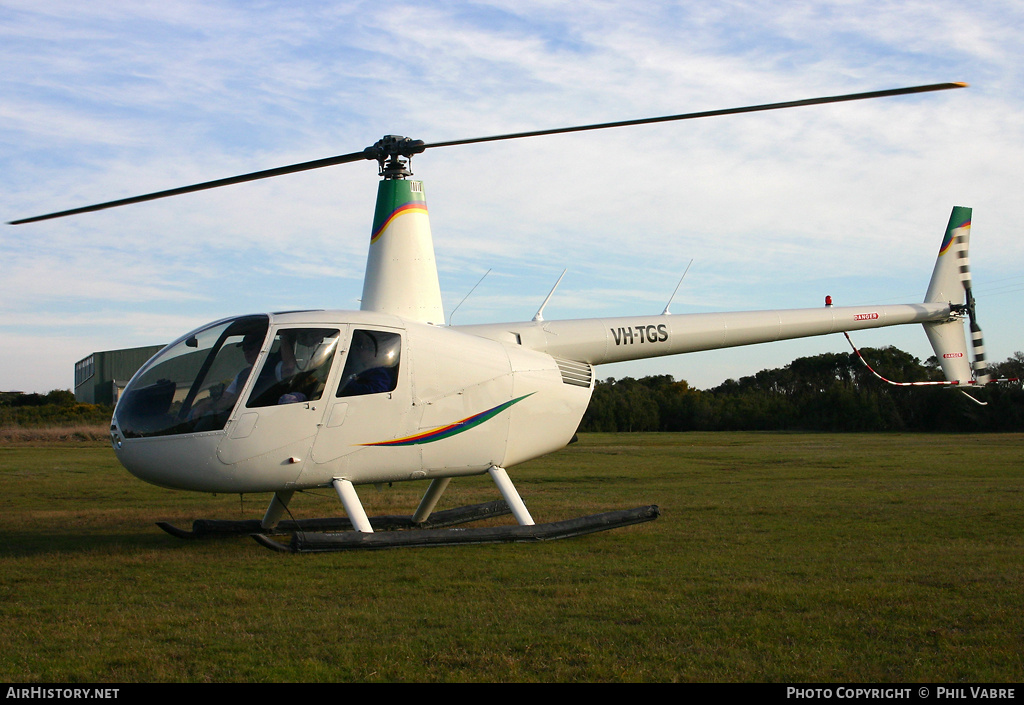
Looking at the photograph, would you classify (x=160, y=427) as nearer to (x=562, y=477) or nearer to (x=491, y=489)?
(x=491, y=489)

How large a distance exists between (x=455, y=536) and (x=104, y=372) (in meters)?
52.6

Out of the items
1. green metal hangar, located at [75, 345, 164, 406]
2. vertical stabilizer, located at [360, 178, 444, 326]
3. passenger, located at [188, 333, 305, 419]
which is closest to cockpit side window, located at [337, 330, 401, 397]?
passenger, located at [188, 333, 305, 419]

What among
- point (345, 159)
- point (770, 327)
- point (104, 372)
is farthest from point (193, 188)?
point (104, 372)

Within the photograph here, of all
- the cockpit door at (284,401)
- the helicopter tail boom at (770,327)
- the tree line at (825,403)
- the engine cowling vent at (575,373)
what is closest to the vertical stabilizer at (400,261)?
the helicopter tail boom at (770,327)

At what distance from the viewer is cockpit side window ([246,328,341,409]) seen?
9312 millimetres

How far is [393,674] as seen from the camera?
5.23 metres

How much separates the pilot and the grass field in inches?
75.0

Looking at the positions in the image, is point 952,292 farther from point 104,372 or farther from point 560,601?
point 104,372

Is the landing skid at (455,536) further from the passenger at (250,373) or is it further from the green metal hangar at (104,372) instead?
the green metal hangar at (104,372)

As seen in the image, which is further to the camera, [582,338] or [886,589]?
[582,338]

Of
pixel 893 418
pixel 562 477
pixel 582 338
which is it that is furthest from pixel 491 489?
pixel 893 418

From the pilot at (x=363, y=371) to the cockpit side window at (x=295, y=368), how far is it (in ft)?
0.75

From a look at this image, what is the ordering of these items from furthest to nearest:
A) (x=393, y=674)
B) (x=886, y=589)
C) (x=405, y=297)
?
1. (x=405, y=297)
2. (x=886, y=589)
3. (x=393, y=674)

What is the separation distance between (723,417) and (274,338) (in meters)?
62.0
